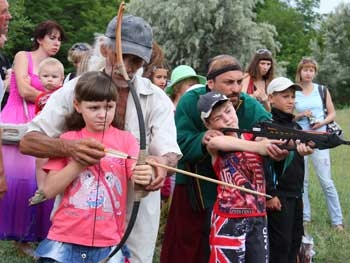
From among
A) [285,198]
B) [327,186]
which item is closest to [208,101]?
[285,198]

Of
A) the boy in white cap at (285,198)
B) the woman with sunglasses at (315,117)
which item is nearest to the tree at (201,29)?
the woman with sunglasses at (315,117)

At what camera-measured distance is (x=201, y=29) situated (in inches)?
1257

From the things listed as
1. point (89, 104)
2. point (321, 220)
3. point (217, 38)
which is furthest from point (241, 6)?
point (89, 104)

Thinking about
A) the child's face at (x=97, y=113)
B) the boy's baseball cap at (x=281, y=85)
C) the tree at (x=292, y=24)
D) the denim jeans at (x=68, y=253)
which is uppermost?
the tree at (x=292, y=24)

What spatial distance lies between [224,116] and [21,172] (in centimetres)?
203

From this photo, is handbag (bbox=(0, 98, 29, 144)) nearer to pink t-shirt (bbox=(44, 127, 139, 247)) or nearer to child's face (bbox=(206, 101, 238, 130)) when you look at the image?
child's face (bbox=(206, 101, 238, 130))

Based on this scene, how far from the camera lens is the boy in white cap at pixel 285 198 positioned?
16.4 feet

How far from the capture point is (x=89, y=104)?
11.0 feet

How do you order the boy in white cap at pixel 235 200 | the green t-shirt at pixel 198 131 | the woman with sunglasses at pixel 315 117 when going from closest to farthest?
the boy in white cap at pixel 235 200, the green t-shirt at pixel 198 131, the woman with sunglasses at pixel 315 117

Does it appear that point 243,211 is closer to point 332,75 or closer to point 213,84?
point 213,84

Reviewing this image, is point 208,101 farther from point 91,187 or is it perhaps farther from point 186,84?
point 186,84

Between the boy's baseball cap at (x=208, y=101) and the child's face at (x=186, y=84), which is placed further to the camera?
the child's face at (x=186, y=84)

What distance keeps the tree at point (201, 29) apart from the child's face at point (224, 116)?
26.8 metres

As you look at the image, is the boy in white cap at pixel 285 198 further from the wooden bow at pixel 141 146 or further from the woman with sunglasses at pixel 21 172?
the woman with sunglasses at pixel 21 172
